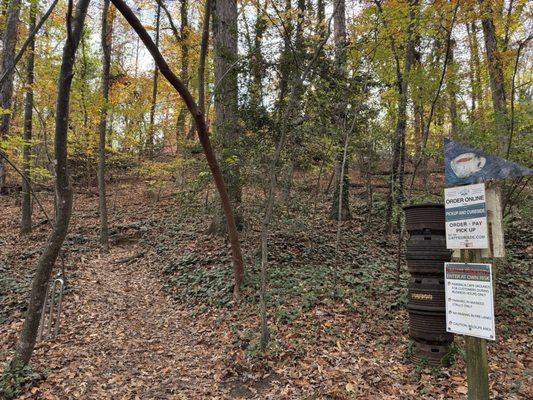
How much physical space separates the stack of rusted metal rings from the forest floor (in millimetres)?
221

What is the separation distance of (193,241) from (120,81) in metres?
10.3

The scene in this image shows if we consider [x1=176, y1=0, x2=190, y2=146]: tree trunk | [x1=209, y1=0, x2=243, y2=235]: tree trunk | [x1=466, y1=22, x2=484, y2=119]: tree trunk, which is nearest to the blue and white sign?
[x1=209, y1=0, x2=243, y2=235]: tree trunk

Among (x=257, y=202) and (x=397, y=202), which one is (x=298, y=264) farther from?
(x=397, y=202)

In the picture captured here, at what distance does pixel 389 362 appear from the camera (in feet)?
16.9

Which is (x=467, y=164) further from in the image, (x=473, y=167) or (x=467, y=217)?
(x=467, y=217)

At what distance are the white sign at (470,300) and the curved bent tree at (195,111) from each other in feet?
14.0

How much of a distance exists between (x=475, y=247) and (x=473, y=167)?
71 centimetres

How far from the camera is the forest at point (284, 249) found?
16.3 ft

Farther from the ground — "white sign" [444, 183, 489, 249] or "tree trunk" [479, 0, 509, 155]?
"tree trunk" [479, 0, 509, 155]

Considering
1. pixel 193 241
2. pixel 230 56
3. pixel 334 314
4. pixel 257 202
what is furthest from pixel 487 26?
pixel 193 241

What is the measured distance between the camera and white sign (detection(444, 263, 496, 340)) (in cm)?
308

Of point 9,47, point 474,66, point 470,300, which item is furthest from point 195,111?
point 474,66

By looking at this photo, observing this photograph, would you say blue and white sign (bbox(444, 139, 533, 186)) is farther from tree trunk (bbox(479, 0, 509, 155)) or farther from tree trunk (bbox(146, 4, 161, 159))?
tree trunk (bbox(146, 4, 161, 159))

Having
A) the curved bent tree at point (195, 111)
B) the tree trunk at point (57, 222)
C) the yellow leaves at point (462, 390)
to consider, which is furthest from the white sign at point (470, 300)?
the tree trunk at point (57, 222)
